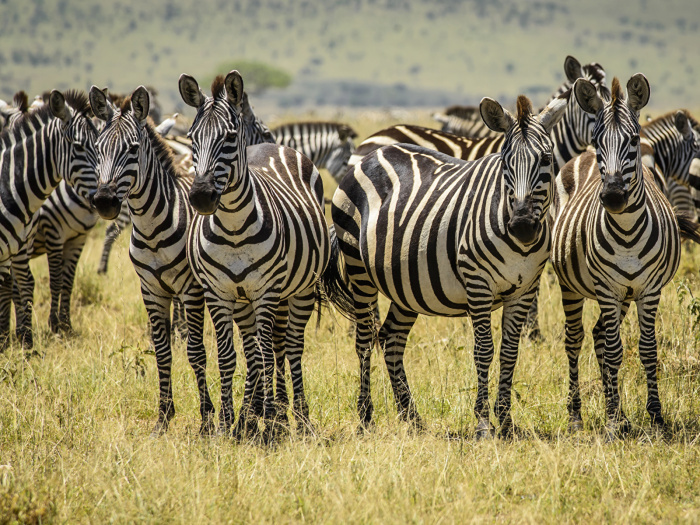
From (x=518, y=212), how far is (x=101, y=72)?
106 m

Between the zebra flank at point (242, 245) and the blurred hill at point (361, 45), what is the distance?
86.4 meters

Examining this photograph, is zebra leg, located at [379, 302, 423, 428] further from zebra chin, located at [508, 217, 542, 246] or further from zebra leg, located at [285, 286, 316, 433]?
zebra chin, located at [508, 217, 542, 246]

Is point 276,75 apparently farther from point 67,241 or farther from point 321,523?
point 321,523

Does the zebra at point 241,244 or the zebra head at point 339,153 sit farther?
the zebra head at point 339,153

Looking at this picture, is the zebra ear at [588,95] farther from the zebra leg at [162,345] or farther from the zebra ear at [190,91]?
the zebra leg at [162,345]

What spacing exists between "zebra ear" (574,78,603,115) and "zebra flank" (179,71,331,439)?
2.17 metres

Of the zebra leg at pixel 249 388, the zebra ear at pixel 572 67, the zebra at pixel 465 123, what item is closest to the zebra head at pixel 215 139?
the zebra leg at pixel 249 388

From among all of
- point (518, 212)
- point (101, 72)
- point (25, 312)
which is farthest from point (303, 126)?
point (101, 72)

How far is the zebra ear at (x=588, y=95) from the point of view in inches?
197

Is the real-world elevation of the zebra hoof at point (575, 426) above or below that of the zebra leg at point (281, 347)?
below

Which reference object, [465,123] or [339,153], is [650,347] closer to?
[339,153]

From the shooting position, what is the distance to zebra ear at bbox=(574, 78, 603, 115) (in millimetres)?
4996

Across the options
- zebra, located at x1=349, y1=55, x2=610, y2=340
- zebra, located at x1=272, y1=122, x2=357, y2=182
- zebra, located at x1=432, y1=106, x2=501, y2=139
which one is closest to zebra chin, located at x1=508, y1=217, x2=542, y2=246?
zebra, located at x1=349, y1=55, x2=610, y2=340

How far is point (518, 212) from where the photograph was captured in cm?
459
